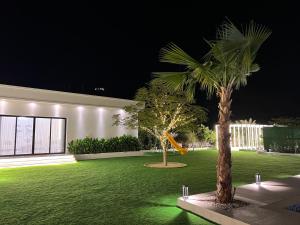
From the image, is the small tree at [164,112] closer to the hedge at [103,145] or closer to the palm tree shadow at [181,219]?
the hedge at [103,145]

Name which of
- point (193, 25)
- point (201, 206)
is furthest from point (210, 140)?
point (201, 206)

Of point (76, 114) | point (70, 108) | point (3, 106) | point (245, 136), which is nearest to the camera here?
point (3, 106)

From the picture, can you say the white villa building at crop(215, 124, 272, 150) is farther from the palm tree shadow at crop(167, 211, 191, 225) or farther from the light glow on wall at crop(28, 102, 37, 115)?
the palm tree shadow at crop(167, 211, 191, 225)

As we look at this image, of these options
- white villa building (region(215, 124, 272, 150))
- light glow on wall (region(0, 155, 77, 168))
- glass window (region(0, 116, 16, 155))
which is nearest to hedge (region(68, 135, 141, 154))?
light glow on wall (region(0, 155, 77, 168))

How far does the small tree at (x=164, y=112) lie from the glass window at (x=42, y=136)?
20.3 ft

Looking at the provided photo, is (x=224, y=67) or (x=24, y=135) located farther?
(x=24, y=135)

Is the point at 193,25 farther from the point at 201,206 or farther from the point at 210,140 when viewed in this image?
the point at 201,206

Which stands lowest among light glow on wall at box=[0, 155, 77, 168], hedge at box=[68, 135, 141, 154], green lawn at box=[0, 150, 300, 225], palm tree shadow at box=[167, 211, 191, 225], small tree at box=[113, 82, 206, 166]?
palm tree shadow at box=[167, 211, 191, 225]

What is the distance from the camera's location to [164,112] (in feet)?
39.2

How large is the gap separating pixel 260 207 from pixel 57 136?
1345 centimetres

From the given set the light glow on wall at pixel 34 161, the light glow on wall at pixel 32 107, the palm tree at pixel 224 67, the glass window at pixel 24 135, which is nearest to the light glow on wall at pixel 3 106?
the glass window at pixel 24 135

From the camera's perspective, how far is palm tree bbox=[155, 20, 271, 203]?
16.0 feet

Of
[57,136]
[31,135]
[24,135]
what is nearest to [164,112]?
[57,136]

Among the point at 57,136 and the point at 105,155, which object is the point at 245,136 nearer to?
the point at 105,155
